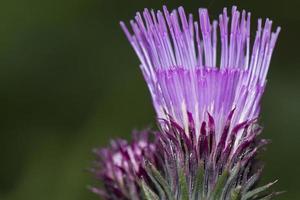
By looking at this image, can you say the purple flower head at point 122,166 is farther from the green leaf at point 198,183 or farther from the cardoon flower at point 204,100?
the green leaf at point 198,183

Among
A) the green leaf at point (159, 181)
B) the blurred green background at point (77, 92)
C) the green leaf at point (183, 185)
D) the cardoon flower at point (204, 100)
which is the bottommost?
the green leaf at point (183, 185)

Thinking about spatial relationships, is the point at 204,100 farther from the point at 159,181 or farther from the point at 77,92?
the point at 77,92

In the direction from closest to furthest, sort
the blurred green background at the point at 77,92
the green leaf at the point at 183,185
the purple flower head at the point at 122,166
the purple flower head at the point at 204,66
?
the green leaf at the point at 183,185
the purple flower head at the point at 204,66
the purple flower head at the point at 122,166
the blurred green background at the point at 77,92

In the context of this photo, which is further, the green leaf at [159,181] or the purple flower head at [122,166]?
the purple flower head at [122,166]

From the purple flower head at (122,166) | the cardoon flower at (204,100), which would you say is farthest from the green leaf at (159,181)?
the purple flower head at (122,166)

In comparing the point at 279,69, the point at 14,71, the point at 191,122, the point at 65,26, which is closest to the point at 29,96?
the point at 14,71

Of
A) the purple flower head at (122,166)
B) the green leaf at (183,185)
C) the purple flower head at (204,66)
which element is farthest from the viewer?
the purple flower head at (122,166)

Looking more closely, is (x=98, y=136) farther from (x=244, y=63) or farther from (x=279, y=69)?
(x=244, y=63)

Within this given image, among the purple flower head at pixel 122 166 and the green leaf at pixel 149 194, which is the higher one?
the purple flower head at pixel 122 166
